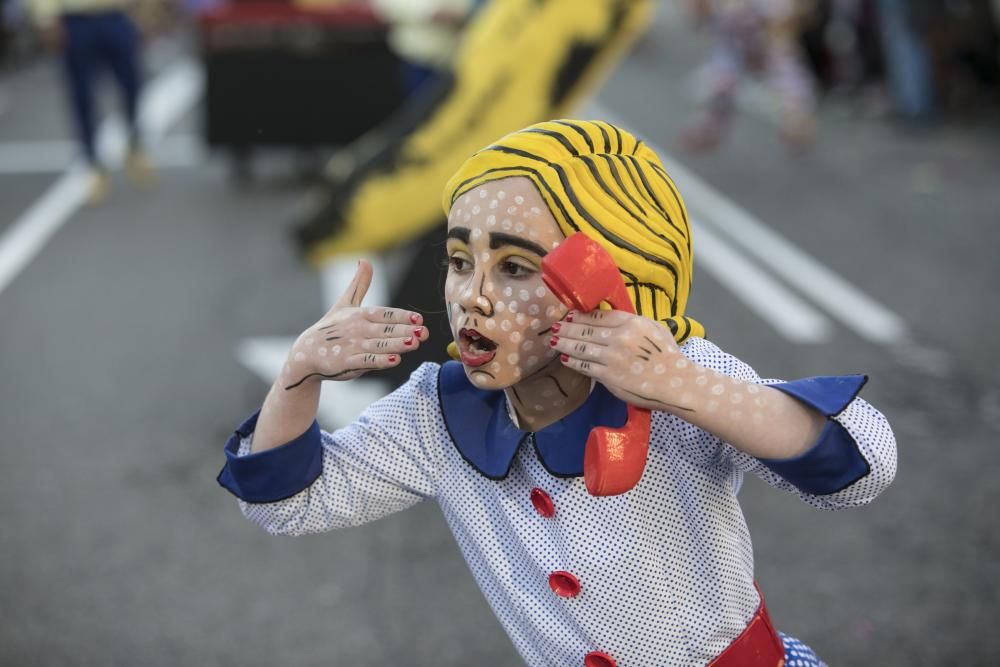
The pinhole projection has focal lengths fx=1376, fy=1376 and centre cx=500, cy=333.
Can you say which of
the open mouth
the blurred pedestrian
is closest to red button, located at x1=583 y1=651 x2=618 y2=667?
the open mouth

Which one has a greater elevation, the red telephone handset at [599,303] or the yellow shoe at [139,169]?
the red telephone handset at [599,303]

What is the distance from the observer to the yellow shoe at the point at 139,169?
10758 millimetres

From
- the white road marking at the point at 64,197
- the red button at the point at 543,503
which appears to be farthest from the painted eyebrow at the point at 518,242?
the white road marking at the point at 64,197

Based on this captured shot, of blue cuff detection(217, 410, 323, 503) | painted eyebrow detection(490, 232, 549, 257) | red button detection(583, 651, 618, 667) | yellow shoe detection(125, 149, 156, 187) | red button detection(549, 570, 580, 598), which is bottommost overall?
yellow shoe detection(125, 149, 156, 187)

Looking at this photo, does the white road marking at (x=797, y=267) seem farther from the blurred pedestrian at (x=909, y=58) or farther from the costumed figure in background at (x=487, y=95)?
the blurred pedestrian at (x=909, y=58)

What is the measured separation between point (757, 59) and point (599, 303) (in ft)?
30.8

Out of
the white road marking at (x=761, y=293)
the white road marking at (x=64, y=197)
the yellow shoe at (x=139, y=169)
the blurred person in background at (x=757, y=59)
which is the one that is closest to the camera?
the white road marking at (x=761, y=293)

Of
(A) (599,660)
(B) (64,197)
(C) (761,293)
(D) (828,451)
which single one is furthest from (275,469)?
(B) (64,197)

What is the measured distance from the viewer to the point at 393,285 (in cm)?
675

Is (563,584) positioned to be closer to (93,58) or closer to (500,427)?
(500,427)

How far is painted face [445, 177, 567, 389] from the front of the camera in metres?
1.85

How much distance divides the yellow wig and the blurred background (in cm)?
33

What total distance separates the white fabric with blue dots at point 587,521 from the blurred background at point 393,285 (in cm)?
21

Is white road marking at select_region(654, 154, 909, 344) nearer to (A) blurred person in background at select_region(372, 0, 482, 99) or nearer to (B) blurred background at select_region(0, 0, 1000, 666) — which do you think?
(B) blurred background at select_region(0, 0, 1000, 666)
